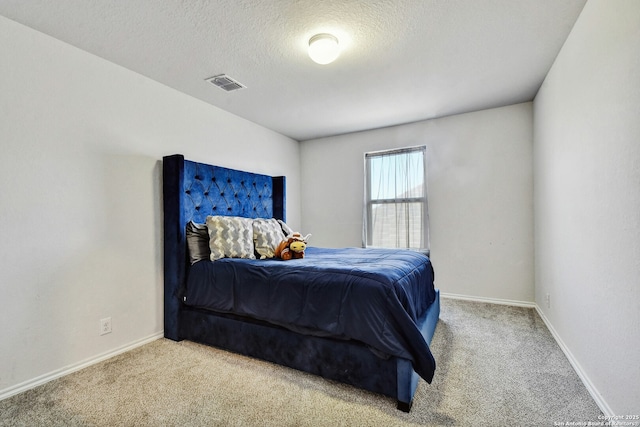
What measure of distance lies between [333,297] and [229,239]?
1.20 metres

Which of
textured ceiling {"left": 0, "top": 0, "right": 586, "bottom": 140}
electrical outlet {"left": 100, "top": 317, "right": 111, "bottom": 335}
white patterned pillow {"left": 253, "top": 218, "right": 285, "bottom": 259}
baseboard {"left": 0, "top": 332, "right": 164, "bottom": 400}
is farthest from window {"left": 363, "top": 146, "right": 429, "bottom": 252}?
Answer: electrical outlet {"left": 100, "top": 317, "right": 111, "bottom": 335}

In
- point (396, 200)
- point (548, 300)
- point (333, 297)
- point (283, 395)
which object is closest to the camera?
point (283, 395)

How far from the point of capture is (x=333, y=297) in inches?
71.4

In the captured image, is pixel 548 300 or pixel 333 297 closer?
pixel 333 297

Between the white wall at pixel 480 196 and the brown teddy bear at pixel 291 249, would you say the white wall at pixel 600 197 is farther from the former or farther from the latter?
the brown teddy bear at pixel 291 249

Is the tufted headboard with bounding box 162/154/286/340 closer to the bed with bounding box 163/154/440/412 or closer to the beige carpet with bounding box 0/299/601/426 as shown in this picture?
the bed with bounding box 163/154/440/412

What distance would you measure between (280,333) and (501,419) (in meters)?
1.32

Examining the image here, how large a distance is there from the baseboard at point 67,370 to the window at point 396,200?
2.91 m

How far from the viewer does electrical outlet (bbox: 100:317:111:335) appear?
87.6 inches

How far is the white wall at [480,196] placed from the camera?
336 cm

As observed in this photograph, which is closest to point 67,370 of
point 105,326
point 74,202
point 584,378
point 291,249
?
point 105,326

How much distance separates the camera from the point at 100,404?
65.4 inches

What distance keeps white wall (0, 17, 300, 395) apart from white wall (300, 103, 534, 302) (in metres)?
2.90

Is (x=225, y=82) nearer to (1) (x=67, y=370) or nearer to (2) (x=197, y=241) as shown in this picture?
(2) (x=197, y=241)
